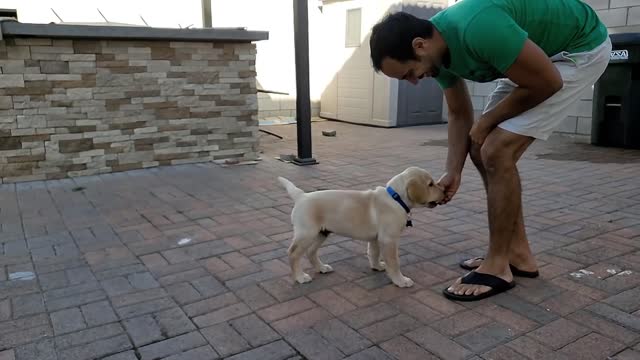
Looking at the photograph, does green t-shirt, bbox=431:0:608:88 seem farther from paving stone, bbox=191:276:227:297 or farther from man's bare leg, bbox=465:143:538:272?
paving stone, bbox=191:276:227:297

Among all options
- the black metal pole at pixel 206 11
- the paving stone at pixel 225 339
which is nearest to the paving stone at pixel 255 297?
the paving stone at pixel 225 339

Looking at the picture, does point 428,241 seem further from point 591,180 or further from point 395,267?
point 591,180

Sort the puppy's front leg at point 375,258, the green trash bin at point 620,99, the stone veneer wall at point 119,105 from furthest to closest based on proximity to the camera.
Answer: the green trash bin at point 620,99
the stone veneer wall at point 119,105
the puppy's front leg at point 375,258

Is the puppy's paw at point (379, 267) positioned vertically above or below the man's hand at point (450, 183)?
below

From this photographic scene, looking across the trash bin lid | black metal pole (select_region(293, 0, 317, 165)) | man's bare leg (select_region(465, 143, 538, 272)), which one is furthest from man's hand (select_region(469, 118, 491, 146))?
the trash bin lid

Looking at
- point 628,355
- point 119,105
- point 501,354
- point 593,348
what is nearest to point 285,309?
point 501,354

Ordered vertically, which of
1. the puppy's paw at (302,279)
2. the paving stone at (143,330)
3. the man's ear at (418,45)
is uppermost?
the man's ear at (418,45)

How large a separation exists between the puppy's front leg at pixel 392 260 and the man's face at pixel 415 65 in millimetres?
766

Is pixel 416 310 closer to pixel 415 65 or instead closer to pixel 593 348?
pixel 593 348

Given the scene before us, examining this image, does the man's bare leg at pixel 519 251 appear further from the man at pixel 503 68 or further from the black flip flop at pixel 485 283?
the black flip flop at pixel 485 283

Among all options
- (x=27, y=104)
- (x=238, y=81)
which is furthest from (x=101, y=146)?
(x=238, y=81)

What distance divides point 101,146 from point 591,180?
4.75 metres

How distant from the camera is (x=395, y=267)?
262 cm

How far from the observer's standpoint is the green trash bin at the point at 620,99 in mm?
6266
